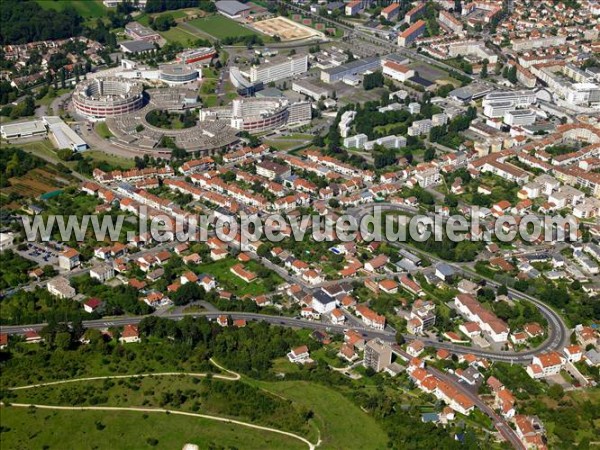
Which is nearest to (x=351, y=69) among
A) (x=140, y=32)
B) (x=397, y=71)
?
(x=397, y=71)

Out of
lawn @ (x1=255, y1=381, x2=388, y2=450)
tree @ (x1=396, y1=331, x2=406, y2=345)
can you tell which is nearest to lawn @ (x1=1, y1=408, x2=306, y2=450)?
lawn @ (x1=255, y1=381, x2=388, y2=450)

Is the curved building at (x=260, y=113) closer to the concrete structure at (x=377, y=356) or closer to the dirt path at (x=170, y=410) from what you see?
the dirt path at (x=170, y=410)

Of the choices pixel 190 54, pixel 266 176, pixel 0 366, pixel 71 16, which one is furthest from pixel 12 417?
pixel 71 16

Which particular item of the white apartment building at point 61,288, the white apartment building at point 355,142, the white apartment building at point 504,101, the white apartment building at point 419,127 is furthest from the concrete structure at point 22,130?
the white apartment building at point 504,101

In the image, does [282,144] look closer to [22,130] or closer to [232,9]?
[22,130]

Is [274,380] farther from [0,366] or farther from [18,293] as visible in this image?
[18,293]
